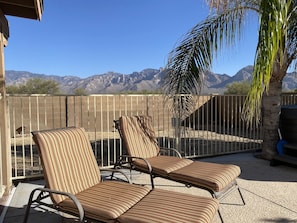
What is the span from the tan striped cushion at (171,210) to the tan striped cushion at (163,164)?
88 cm

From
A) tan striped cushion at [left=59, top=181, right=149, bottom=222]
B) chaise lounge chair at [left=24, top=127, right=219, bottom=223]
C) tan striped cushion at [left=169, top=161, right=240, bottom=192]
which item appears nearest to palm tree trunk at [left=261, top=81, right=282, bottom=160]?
tan striped cushion at [left=169, top=161, right=240, bottom=192]

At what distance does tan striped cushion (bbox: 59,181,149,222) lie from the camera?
7.41 feet

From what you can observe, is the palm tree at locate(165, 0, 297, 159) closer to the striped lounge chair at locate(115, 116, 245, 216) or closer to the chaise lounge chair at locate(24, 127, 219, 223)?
the striped lounge chair at locate(115, 116, 245, 216)

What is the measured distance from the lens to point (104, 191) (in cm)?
276

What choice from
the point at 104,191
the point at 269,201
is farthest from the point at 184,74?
the point at 104,191

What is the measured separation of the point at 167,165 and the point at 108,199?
1311mm

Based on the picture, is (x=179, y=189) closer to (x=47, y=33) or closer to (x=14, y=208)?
(x=14, y=208)

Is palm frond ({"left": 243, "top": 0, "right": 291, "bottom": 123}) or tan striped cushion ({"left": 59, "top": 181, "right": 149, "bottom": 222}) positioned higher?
palm frond ({"left": 243, "top": 0, "right": 291, "bottom": 123})

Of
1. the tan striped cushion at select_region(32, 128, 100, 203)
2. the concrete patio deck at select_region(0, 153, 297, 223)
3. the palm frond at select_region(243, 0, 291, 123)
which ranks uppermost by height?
the palm frond at select_region(243, 0, 291, 123)

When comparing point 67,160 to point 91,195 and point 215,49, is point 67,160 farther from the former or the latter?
point 215,49

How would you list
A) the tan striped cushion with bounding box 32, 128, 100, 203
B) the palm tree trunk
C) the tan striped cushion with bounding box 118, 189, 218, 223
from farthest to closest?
the palm tree trunk → the tan striped cushion with bounding box 32, 128, 100, 203 → the tan striped cushion with bounding box 118, 189, 218, 223

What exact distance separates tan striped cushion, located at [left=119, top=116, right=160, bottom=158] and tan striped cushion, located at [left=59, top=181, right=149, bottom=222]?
1176mm

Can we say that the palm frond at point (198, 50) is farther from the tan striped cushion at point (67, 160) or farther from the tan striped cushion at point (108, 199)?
the tan striped cushion at point (108, 199)

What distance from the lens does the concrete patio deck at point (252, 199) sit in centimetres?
312
